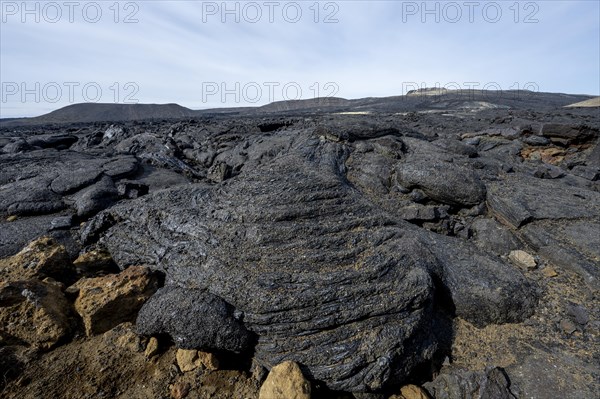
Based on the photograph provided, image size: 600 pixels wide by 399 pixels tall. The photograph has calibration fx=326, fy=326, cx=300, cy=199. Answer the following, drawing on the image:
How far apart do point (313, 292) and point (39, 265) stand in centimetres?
478

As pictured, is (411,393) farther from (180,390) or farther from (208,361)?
(180,390)

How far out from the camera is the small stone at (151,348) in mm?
4555

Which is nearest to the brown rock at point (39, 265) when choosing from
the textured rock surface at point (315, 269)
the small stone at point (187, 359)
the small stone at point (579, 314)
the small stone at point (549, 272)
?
the textured rock surface at point (315, 269)

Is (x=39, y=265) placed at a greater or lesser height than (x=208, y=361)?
greater

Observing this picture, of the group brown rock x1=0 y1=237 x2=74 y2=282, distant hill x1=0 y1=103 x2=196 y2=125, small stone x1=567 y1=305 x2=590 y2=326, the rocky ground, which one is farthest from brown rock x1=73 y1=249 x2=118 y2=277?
distant hill x1=0 y1=103 x2=196 y2=125

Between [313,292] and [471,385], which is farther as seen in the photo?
[313,292]

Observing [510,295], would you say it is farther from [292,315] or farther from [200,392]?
[200,392]

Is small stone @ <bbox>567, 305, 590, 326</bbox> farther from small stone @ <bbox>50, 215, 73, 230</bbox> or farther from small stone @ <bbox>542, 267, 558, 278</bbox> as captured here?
small stone @ <bbox>50, 215, 73, 230</bbox>

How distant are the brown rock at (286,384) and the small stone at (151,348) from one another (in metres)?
1.70

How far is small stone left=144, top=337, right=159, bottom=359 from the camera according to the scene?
14.9ft

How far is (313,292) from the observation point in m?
4.56

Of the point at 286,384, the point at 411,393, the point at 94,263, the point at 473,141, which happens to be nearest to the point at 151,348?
the point at 286,384

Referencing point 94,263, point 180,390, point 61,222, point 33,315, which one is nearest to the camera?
point 180,390

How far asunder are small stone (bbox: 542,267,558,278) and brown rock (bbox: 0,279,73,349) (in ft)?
25.6
